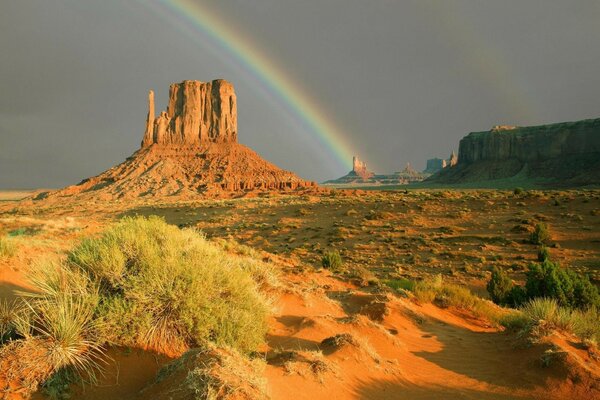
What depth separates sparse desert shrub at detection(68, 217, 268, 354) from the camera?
521 centimetres

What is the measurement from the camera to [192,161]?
102 meters

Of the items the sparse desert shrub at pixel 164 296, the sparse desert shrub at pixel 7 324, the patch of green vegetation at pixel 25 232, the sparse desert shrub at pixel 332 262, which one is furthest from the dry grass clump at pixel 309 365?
the patch of green vegetation at pixel 25 232

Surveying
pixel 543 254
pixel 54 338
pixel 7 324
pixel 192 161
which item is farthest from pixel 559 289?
pixel 192 161

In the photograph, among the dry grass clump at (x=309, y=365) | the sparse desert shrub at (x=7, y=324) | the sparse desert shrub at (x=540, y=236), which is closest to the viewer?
the sparse desert shrub at (x=7, y=324)

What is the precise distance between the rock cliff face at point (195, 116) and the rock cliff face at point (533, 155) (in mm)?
80948

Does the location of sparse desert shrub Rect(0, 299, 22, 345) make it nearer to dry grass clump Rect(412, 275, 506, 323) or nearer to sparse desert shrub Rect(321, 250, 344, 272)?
dry grass clump Rect(412, 275, 506, 323)

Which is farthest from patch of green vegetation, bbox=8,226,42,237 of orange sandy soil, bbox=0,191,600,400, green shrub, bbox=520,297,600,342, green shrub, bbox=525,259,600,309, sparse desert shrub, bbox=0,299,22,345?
green shrub, bbox=525,259,600,309

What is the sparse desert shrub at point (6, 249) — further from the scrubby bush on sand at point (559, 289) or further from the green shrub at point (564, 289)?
the green shrub at point (564, 289)

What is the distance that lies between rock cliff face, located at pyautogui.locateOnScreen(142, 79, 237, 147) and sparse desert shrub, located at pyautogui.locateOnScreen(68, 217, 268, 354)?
11014cm

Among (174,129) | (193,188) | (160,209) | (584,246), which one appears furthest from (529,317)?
(174,129)

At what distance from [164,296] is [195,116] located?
11618 centimetres

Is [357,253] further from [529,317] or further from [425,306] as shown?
[529,317]

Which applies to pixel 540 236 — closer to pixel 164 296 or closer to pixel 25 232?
pixel 164 296

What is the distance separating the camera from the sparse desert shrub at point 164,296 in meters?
5.21
